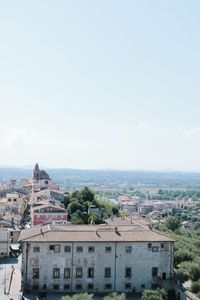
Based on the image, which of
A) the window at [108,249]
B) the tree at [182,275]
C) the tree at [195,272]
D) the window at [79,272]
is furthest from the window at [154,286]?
the window at [79,272]

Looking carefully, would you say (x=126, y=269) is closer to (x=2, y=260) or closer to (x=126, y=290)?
(x=126, y=290)

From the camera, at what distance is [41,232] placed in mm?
45594

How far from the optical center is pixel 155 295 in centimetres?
3966

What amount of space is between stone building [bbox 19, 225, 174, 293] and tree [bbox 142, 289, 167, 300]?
2908 mm

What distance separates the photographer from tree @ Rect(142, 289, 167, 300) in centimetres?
3924

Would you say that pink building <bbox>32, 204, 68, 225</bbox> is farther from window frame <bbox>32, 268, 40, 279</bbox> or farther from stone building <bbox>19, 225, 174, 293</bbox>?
window frame <bbox>32, 268, 40, 279</bbox>

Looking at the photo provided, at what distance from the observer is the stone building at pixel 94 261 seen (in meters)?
43.7

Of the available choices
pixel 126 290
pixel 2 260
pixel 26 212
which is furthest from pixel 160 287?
pixel 26 212

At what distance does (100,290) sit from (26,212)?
2032 inches

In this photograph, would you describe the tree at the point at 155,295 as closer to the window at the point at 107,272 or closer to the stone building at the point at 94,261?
the stone building at the point at 94,261

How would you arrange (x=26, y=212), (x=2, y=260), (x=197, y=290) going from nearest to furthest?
(x=197, y=290) → (x=2, y=260) → (x=26, y=212)

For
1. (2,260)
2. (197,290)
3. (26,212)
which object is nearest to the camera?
(197,290)

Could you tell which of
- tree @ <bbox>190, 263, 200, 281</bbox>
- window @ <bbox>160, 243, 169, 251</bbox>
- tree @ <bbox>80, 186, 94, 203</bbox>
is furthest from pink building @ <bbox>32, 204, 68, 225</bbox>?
tree @ <bbox>190, 263, 200, 281</bbox>

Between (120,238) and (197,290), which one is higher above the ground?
(120,238)
